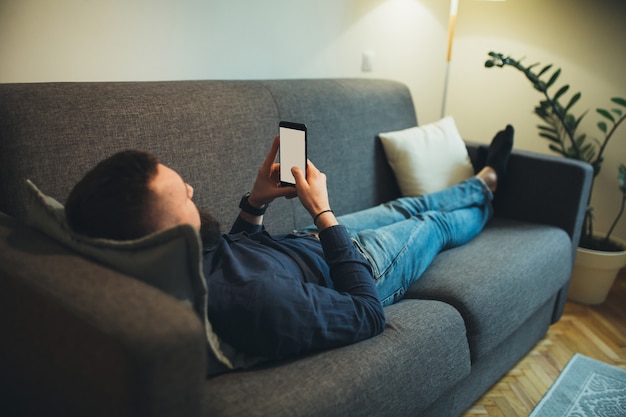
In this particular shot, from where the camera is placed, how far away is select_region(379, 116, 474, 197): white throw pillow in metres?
2.19

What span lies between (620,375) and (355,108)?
134cm

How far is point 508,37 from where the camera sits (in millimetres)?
3035

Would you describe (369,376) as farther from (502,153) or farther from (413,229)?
(502,153)

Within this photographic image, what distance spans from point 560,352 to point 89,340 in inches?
72.2

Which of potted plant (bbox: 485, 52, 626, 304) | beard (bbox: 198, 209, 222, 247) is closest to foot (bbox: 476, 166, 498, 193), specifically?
potted plant (bbox: 485, 52, 626, 304)

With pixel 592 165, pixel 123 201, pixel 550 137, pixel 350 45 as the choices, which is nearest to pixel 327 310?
pixel 123 201

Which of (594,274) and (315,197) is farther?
(594,274)

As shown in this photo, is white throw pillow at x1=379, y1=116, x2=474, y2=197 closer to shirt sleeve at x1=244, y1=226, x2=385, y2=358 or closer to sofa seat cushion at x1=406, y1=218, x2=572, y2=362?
sofa seat cushion at x1=406, y1=218, x2=572, y2=362

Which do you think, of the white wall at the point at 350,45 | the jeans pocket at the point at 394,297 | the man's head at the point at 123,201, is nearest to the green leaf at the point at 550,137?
the white wall at the point at 350,45

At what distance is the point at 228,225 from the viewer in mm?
1635

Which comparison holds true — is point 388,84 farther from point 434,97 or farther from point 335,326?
point 335,326

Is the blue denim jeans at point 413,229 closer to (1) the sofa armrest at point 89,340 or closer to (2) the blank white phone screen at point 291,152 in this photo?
(2) the blank white phone screen at point 291,152

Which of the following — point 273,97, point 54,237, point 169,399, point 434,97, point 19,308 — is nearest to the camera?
point 169,399

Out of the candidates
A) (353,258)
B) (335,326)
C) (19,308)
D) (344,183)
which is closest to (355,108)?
(344,183)
